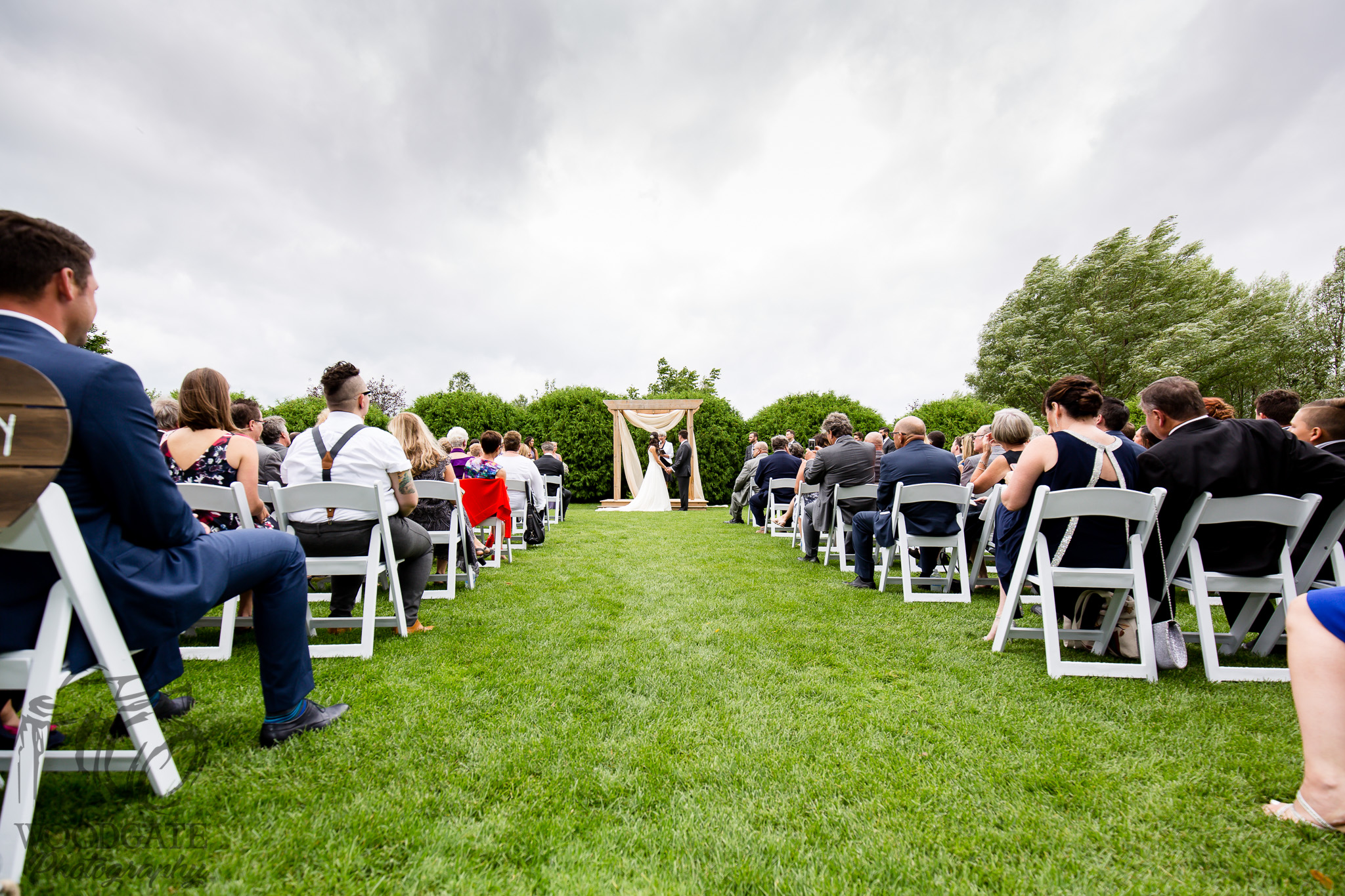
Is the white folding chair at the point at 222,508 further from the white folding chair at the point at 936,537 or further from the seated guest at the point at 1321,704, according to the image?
the white folding chair at the point at 936,537

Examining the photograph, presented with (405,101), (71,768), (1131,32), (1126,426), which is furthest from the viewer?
(405,101)

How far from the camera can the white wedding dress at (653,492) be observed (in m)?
14.3

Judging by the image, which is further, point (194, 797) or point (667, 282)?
point (667, 282)

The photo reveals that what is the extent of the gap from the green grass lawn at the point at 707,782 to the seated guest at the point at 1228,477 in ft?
2.07

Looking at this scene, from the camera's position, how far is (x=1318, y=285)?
24.7 metres

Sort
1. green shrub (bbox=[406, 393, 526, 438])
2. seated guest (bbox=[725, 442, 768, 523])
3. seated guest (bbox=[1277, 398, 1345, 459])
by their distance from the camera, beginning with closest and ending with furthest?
1. seated guest (bbox=[1277, 398, 1345, 459])
2. seated guest (bbox=[725, 442, 768, 523])
3. green shrub (bbox=[406, 393, 526, 438])

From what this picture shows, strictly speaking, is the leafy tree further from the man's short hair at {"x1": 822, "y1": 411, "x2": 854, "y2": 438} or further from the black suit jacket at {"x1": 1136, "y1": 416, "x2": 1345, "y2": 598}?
the black suit jacket at {"x1": 1136, "y1": 416, "x2": 1345, "y2": 598}

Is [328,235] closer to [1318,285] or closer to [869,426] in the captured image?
[869,426]

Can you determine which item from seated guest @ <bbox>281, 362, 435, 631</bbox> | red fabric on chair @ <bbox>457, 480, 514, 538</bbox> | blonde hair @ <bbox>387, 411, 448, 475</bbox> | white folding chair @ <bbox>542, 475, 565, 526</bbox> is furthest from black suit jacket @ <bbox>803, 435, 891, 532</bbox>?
white folding chair @ <bbox>542, 475, 565, 526</bbox>

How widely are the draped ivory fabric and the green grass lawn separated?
12355 millimetres

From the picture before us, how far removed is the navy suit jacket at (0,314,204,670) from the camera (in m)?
1.30

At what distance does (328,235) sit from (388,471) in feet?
56.7

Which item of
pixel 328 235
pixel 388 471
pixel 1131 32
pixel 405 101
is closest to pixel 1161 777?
pixel 388 471

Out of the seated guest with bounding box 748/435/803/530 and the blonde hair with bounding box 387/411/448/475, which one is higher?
the blonde hair with bounding box 387/411/448/475
